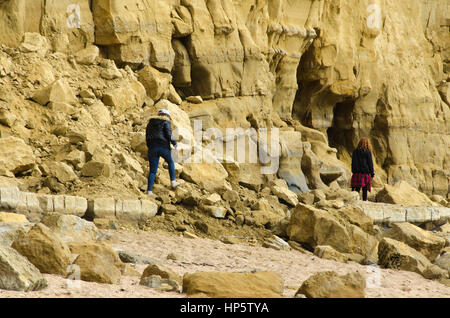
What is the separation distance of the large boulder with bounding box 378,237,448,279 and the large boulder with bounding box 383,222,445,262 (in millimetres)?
1079

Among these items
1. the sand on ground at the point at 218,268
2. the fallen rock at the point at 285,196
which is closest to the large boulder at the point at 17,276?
the sand on ground at the point at 218,268

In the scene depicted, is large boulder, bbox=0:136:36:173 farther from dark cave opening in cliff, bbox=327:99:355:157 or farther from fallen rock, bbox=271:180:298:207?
dark cave opening in cliff, bbox=327:99:355:157

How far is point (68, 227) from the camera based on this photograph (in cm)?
748

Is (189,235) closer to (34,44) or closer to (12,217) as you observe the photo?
(12,217)

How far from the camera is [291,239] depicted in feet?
31.9

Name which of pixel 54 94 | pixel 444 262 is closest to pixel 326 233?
pixel 444 262

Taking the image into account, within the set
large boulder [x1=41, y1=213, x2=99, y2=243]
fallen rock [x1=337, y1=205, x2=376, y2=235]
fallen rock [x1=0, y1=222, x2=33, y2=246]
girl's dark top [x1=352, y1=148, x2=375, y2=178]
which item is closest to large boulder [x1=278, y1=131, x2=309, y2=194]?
girl's dark top [x1=352, y1=148, x2=375, y2=178]

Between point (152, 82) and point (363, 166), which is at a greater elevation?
point (152, 82)

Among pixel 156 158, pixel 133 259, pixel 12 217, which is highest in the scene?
pixel 156 158

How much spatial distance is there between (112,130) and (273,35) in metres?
7.37

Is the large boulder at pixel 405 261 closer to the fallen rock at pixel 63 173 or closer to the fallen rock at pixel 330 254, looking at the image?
the fallen rock at pixel 330 254

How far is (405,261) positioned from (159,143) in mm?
4110

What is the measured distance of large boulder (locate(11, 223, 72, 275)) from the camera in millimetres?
5707
